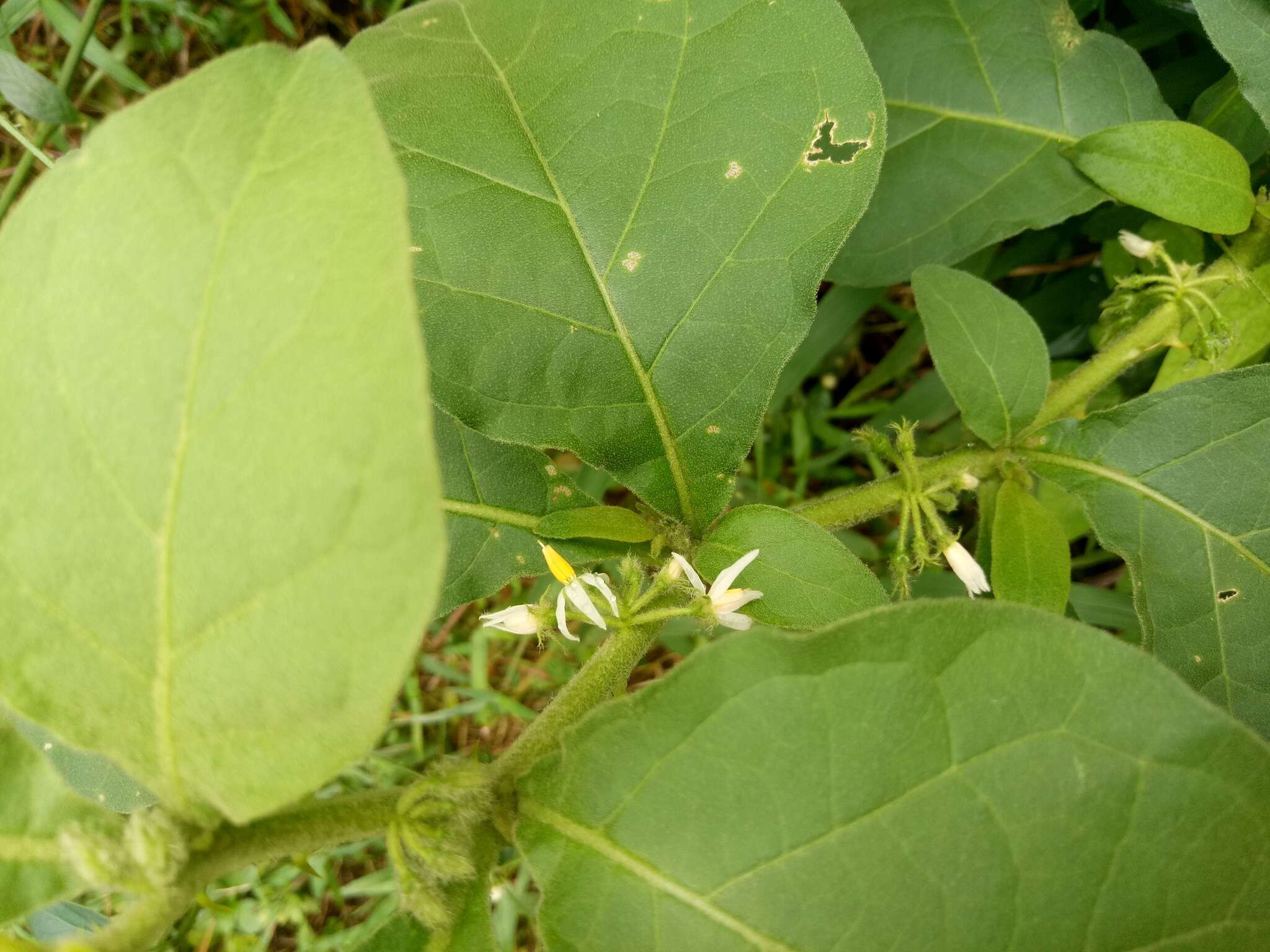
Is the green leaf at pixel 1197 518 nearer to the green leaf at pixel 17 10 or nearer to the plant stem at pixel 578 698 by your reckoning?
the plant stem at pixel 578 698

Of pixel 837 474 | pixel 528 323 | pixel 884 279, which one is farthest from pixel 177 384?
pixel 837 474

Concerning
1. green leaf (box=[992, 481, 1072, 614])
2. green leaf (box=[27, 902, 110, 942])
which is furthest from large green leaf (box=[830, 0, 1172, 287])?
green leaf (box=[27, 902, 110, 942])

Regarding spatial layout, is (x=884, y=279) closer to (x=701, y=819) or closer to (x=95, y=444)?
(x=701, y=819)

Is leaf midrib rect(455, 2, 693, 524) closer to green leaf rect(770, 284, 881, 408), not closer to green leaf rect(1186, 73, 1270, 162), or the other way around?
green leaf rect(770, 284, 881, 408)

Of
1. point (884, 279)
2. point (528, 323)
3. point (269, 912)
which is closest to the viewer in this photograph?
point (528, 323)

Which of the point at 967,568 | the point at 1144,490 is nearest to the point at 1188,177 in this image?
the point at 1144,490

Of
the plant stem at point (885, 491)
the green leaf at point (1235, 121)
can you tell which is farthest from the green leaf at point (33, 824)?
the green leaf at point (1235, 121)
